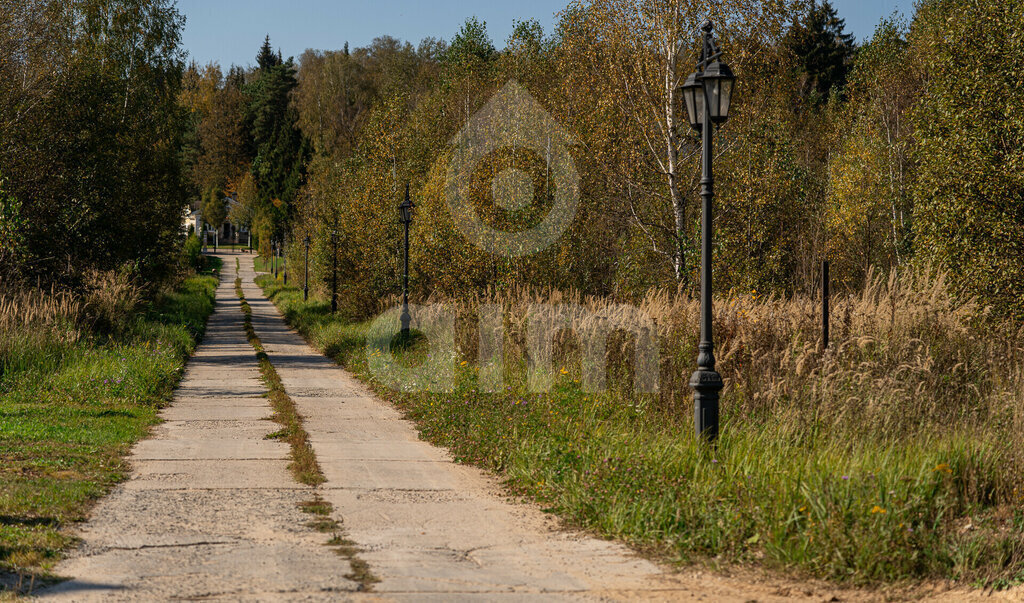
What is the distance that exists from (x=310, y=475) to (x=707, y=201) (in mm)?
4787

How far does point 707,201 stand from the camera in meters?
9.32

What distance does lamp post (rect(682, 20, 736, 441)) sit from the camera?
8969mm

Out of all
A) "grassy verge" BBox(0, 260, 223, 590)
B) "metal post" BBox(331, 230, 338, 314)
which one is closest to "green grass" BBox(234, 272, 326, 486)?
"grassy verge" BBox(0, 260, 223, 590)

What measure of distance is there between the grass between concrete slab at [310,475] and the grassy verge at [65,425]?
1.76 metres

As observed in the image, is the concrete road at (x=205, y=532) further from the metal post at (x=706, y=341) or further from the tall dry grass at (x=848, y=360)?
the tall dry grass at (x=848, y=360)

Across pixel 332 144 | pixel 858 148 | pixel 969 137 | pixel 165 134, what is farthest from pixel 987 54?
pixel 332 144

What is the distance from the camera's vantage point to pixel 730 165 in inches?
858

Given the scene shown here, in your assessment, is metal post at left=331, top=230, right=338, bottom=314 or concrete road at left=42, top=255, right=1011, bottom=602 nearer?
concrete road at left=42, top=255, right=1011, bottom=602

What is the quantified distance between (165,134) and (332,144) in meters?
35.0

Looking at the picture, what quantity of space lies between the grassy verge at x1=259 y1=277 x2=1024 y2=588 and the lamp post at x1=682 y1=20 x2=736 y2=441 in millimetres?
387

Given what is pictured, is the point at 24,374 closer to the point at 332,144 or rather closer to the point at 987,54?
the point at 987,54

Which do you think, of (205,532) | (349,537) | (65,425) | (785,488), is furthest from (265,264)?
(785,488)

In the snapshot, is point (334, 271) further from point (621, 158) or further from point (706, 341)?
point (706, 341)

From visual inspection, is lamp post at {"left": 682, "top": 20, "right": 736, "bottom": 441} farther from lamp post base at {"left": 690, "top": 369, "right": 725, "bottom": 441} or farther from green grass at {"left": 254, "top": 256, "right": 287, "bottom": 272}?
green grass at {"left": 254, "top": 256, "right": 287, "bottom": 272}
